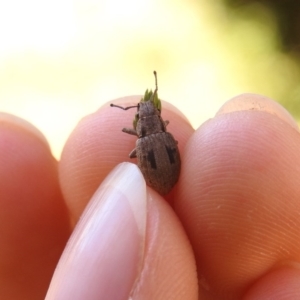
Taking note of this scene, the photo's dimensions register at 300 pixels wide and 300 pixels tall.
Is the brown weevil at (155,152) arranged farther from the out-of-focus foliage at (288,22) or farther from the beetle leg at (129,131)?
the out-of-focus foliage at (288,22)

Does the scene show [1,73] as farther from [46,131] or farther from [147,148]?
[147,148]

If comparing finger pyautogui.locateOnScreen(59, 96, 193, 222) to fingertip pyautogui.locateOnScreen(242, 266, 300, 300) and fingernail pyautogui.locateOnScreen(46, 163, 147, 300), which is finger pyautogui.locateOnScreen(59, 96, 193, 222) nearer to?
fingernail pyautogui.locateOnScreen(46, 163, 147, 300)

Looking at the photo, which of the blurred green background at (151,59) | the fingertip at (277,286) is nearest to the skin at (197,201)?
the fingertip at (277,286)

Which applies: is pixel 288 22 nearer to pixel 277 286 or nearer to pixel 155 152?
pixel 155 152

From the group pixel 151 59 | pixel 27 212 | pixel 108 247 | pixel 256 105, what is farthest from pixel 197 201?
pixel 151 59

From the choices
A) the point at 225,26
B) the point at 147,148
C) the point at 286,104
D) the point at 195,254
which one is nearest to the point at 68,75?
the point at 225,26

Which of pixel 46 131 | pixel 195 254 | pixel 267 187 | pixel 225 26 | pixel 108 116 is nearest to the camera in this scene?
pixel 267 187

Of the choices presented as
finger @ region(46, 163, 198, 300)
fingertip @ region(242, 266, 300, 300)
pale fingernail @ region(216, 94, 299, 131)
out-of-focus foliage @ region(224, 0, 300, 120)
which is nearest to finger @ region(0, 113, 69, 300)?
finger @ region(46, 163, 198, 300)
